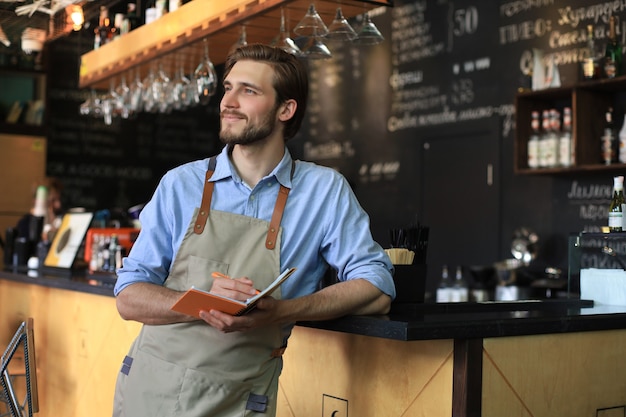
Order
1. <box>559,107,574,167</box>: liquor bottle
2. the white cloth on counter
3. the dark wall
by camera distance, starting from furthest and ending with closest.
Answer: the dark wall < <box>559,107,574,167</box>: liquor bottle < the white cloth on counter

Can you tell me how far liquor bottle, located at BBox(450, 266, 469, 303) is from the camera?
17.6ft

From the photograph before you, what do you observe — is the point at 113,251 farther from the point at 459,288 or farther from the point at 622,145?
the point at 622,145

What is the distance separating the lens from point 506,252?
217 inches

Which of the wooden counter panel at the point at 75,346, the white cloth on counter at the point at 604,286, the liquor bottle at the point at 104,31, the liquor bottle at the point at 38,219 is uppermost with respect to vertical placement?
the liquor bottle at the point at 104,31

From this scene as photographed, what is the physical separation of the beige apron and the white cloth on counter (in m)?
1.25

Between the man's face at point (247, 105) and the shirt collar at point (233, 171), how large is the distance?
0.17 ft

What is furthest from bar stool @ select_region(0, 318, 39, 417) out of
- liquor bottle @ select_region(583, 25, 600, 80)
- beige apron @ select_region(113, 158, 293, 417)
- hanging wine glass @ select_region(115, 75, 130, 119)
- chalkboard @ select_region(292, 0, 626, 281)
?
liquor bottle @ select_region(583, 25, 600, 80)

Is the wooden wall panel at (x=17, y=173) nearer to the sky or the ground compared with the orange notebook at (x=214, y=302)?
nearer to the sky

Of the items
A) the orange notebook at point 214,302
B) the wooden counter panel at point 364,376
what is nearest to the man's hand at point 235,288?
the orange notebook at point 214,302

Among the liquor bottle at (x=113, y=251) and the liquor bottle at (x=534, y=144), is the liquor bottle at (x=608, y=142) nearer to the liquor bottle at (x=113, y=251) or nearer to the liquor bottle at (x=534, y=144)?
the liquor bottle at (x=534, y=144)

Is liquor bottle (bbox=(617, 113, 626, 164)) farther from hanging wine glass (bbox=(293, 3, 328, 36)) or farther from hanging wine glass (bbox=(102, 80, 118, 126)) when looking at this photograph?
hanging wine glass (bbox=(102, 80, 118, 126))

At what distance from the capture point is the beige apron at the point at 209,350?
6.68 ft

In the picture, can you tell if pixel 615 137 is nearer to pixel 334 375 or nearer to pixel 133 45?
pixel 133 45

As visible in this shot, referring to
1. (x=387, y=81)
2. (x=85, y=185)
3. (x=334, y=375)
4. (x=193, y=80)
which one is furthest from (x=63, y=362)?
(x=85, y=185)
